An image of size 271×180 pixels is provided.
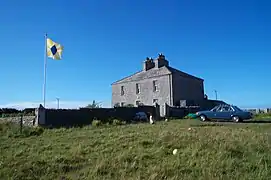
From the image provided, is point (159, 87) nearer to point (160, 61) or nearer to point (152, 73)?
point (152, 73)

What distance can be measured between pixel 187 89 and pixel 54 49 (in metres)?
21.5

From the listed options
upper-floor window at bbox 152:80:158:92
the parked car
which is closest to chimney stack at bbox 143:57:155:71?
upper-floor window at bbox 152:80:158:92

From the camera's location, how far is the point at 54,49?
29.1m

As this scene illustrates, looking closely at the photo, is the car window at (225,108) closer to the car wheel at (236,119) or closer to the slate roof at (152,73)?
the car wheel at (236,119)

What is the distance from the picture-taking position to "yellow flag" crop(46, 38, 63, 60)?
95.1ft

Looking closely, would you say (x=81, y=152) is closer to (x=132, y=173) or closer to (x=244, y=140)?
(x=132, y=173)

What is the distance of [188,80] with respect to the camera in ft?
147

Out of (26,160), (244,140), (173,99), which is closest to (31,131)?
(26,160)

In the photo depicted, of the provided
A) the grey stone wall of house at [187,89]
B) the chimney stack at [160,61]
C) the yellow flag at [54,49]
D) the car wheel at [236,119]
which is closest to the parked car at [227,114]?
the car wheel at [236,119]

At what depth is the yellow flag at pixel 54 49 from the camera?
28983 mm

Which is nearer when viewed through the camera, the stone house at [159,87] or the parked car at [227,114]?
the parked car at [227,114]

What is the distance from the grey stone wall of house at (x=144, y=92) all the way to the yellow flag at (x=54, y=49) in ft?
58.5

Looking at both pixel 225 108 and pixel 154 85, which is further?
pixel 154 85

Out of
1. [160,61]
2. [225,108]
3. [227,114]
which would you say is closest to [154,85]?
[160,61]
